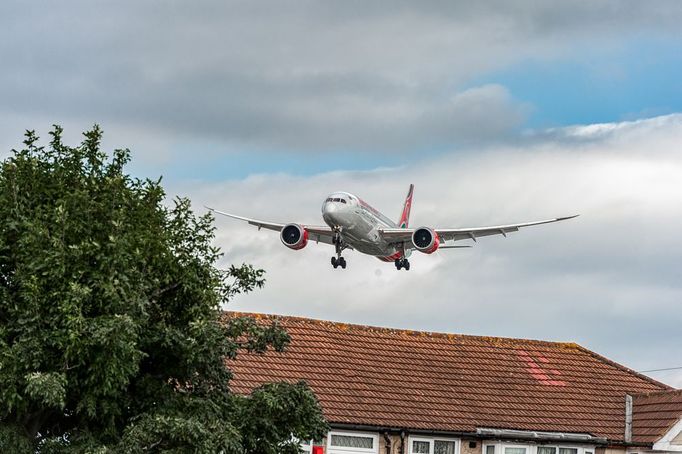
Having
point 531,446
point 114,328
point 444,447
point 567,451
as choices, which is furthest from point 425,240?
point 114,328

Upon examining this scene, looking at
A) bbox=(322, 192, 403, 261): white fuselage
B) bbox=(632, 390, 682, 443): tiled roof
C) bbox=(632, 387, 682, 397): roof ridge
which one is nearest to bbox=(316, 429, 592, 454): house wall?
bbox=(632, 390, 682, 443): tiled roof

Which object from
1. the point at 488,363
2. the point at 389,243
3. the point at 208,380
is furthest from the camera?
the point at 389,243

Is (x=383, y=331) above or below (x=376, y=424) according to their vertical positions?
above

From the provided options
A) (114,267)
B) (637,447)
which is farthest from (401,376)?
(114,267)

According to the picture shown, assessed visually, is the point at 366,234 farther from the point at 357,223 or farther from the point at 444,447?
the point at 444,447

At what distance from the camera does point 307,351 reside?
1832 inches

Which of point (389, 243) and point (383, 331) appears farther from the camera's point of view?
point (389, 243)

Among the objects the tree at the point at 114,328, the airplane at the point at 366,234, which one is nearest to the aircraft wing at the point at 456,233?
the airplane at the point at 366,234

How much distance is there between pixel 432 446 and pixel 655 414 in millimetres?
8635

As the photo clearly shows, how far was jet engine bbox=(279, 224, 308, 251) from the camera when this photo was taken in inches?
2672

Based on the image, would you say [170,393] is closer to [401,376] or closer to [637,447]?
[401,376]

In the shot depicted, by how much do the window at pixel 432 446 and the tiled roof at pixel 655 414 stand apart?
703 centimetres

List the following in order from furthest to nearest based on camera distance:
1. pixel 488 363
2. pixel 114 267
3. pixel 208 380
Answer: pixel 488 363
pixel 208 380
pixel 114 267

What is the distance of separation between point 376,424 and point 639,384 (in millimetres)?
13317
